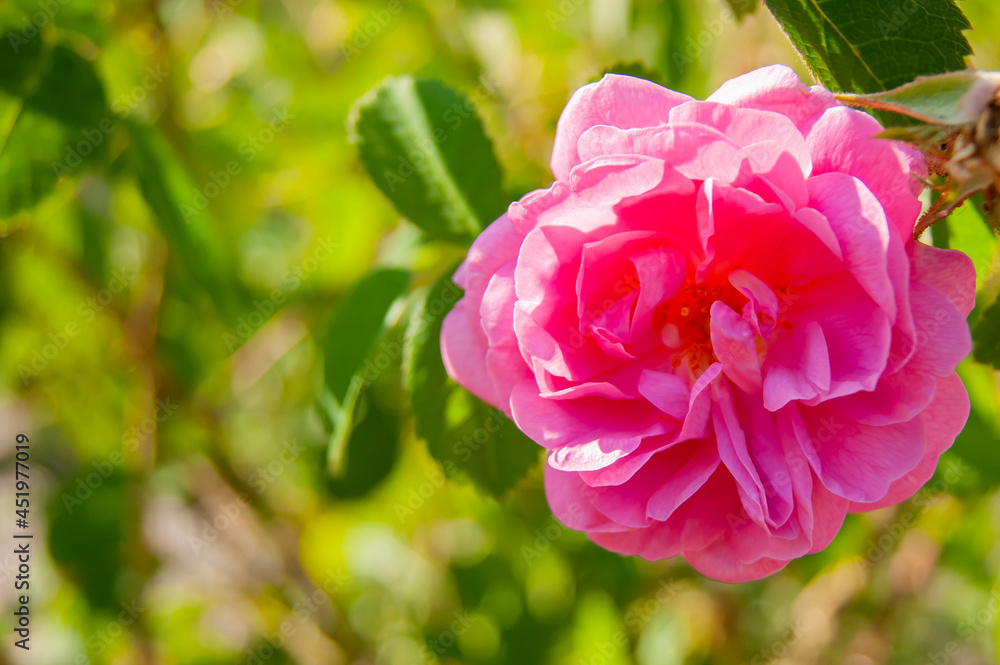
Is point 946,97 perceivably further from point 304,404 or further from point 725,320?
point 304,404

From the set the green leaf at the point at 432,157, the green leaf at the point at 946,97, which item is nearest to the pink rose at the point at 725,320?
the green leaf at the point at 946,97

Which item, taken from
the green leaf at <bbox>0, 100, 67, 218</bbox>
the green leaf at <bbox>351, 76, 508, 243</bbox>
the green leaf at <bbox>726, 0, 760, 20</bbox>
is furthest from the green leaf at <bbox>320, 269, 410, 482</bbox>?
the green leaf at <bbox>726, 0, 760, 20</bbox>

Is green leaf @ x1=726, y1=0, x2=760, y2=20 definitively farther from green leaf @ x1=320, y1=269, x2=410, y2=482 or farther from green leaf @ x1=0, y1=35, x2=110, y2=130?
green leaf @ x1=0, y1=35, x2=110, y2=130

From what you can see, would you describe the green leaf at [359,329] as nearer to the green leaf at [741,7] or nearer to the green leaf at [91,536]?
the green leaf at [741,7]

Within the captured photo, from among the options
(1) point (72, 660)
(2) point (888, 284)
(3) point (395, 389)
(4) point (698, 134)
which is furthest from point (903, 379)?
(1) point (72, 660)

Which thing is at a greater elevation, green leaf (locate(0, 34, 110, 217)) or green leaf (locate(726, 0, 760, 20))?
green leaf (locate(726, 0, 760, 20))

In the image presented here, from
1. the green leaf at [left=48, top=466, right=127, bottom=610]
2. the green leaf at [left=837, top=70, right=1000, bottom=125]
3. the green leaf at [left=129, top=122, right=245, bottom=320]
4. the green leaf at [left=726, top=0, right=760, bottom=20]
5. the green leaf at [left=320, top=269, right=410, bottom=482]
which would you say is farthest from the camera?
the green leaf at [left=48, top=466, right=127, bottom=610]

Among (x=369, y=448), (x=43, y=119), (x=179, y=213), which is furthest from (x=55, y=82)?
(x=369, y=448)
